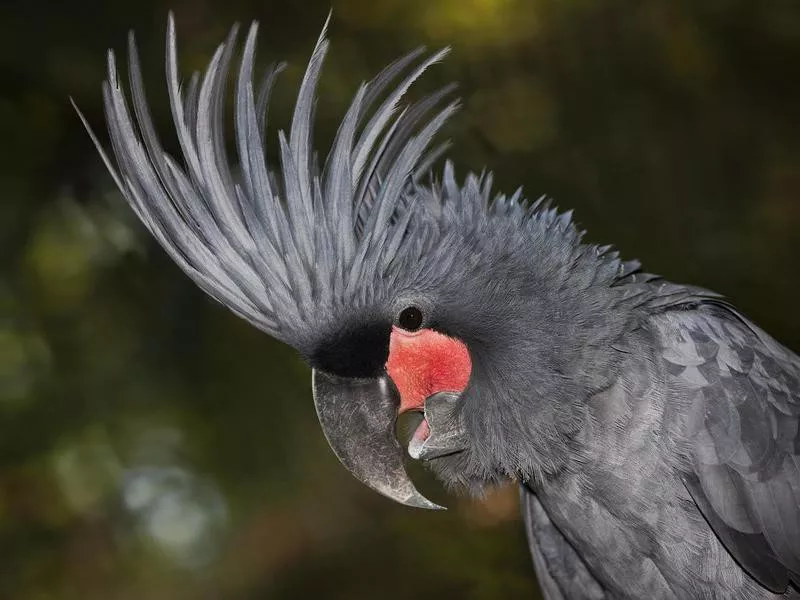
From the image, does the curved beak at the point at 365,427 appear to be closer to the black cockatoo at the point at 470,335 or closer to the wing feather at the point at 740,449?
the black cockatoo at the point at 470,335

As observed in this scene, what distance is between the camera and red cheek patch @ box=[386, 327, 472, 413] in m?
1.82

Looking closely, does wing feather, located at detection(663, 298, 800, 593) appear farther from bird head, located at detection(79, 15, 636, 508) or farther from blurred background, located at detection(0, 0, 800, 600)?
blurred background, located at detection(0, 0, 800, 600)

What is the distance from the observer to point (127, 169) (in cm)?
183

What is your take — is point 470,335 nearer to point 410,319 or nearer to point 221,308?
point 410,319

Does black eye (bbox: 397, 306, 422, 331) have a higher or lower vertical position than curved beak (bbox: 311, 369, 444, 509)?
higher

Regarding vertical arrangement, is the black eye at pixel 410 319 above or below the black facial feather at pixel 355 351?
above

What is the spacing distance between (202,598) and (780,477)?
3.21m

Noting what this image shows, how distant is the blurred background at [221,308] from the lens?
390 cm

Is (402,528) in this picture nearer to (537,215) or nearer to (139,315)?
(139,315)

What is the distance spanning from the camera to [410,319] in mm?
1817

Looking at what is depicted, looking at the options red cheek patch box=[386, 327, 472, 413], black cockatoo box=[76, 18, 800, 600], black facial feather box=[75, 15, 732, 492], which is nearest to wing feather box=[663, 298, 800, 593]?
black cockatoo box=[76, 18, 800, 600]

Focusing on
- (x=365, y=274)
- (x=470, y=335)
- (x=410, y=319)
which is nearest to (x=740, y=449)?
(x=470, y=335)

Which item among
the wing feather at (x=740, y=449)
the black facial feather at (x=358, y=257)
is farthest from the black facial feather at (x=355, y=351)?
the wing feather at (x=740, y=449)

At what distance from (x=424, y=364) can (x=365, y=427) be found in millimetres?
199
